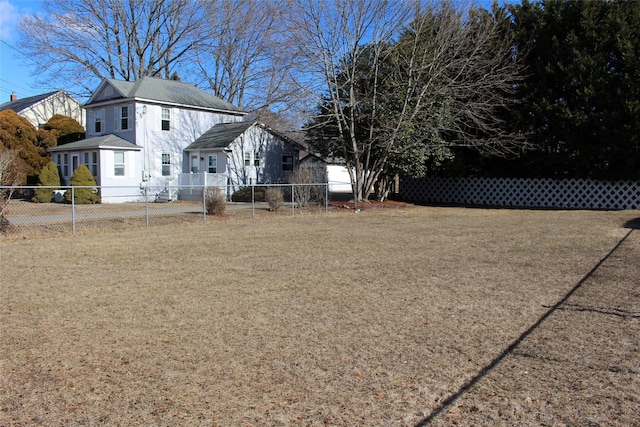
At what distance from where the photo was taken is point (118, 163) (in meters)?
25.5

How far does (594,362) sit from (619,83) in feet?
60.2

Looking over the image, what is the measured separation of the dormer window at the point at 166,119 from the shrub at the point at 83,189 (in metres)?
4.86

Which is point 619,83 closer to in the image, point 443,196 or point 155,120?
point 443,196

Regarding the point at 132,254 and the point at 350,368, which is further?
the point at 132,254

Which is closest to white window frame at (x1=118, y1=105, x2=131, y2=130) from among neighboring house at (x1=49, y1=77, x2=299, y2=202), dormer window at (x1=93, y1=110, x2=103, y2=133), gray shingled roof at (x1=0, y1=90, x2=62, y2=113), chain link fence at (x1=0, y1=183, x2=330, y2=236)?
neighboring house at (x1=49, y1=77, x2=299, y2=202)

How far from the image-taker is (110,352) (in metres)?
4.50

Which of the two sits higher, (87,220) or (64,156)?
(64,156)

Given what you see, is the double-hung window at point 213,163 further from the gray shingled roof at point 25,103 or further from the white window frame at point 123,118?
the gray shingled roof at point 25,103

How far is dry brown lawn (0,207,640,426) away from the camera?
346 cm

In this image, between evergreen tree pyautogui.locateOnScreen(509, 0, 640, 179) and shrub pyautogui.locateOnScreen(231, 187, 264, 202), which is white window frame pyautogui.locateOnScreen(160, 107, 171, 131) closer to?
shrub pyautogui.locateOnScreen(231, 187, 264, 202)

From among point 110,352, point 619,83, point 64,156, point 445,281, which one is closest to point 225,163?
point 64,156

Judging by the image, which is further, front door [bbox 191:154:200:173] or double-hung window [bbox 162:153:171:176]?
front door [bbox 191:154:200:173]

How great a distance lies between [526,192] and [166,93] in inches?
767

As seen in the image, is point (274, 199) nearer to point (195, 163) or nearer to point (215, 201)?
point (215, 201)
